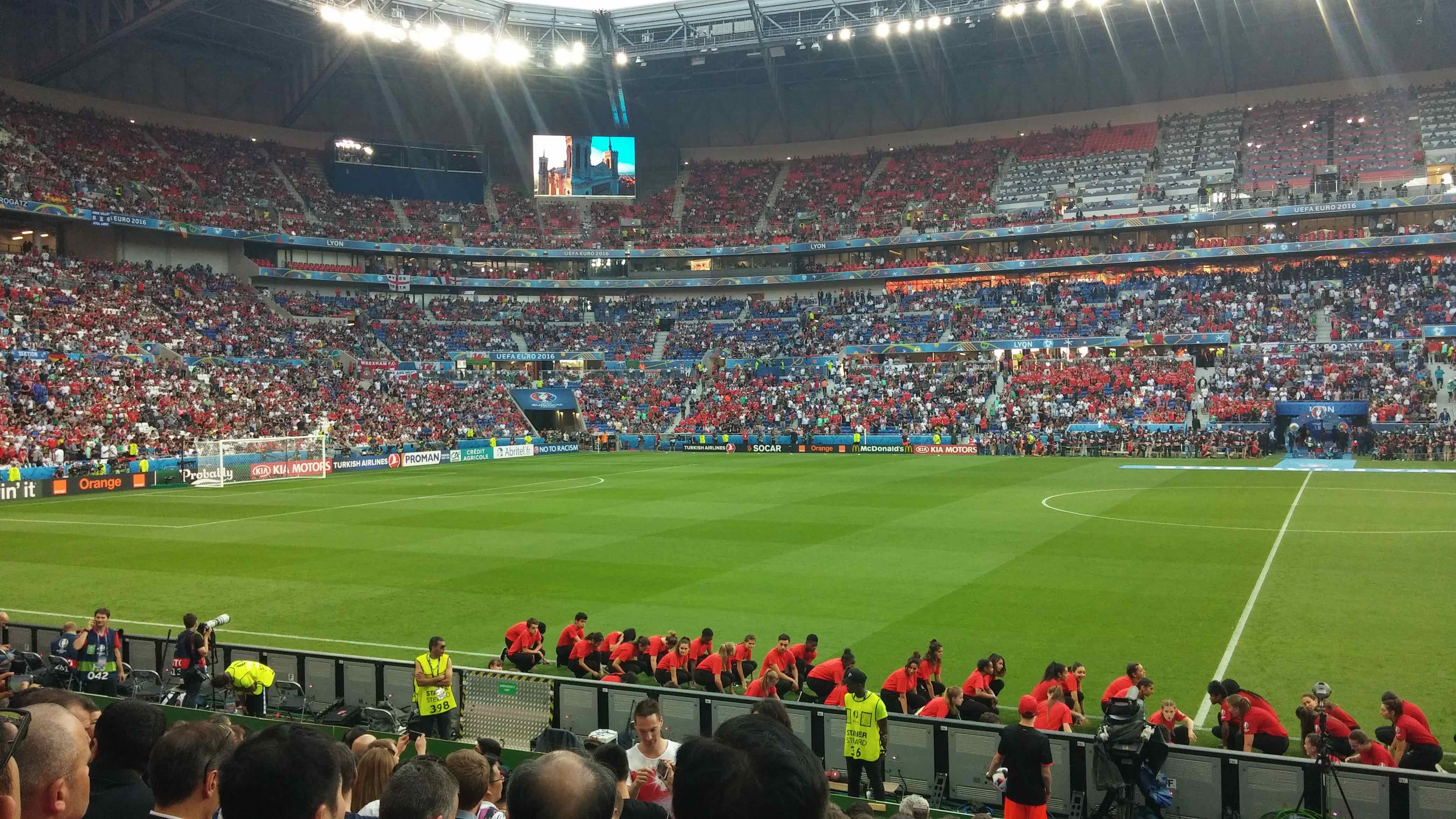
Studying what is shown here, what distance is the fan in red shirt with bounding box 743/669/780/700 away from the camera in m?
12.9

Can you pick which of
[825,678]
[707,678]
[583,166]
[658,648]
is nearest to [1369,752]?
[825,678]

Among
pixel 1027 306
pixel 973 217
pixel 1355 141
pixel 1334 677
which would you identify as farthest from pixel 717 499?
pixel 1355 141

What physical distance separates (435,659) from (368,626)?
7.71 meters

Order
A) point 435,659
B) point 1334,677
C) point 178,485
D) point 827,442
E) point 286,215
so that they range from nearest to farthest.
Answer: point 435,659 → point 1334,677 → point 178,485 → point 827,442 → point 286,215

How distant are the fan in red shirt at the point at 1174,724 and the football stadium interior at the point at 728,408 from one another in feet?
0.29

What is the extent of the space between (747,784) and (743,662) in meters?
12.7

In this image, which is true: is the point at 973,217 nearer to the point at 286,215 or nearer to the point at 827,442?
the point at 827,442

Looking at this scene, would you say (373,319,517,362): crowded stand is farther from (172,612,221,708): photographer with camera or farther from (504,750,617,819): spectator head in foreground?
(504,750,617,819): spectator head in foreground

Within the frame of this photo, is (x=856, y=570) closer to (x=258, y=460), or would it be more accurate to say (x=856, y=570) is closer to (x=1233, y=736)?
(x=1233, y=736)

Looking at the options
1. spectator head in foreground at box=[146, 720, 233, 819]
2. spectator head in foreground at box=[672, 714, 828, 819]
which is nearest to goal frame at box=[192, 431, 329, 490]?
spectator head in foreground at box=[146, 720, 233, 819]

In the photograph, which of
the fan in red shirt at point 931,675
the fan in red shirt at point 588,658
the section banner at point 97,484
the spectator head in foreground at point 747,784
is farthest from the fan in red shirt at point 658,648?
the section banner at point 97,484

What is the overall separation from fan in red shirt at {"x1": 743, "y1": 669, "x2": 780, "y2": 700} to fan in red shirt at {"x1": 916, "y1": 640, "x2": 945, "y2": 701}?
6.39 feet

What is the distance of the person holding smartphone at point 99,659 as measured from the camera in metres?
14.4

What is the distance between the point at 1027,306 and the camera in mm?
75438
